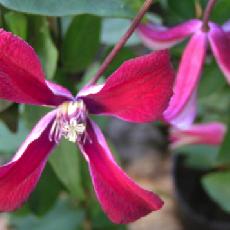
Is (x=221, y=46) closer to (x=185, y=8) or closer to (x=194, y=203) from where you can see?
(x=185, y=8)

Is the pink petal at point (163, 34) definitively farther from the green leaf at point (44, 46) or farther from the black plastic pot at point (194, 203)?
the black plastic pot at point (194, 203)

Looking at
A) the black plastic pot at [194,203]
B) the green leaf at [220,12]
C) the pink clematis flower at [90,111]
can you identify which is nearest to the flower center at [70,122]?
the pink clematis flower at [90,111]

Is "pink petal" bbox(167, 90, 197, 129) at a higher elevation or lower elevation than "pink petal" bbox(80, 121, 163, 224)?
higher

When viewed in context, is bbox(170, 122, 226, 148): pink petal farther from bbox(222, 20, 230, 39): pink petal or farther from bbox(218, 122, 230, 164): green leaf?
bbox(222, 20, 230, 39): pink petal

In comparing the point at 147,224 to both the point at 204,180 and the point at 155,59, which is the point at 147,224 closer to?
the point at 204,180

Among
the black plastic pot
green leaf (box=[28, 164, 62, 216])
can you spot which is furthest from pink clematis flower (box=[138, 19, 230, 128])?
the black plastic pot

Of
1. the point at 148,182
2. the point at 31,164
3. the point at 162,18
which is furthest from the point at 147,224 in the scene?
the point at 31,164
